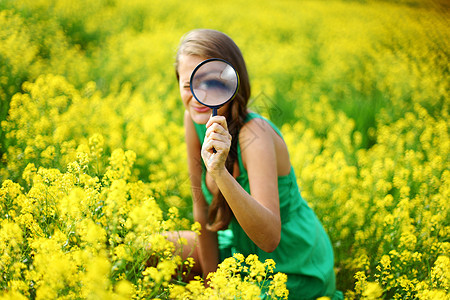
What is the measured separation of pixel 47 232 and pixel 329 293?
1610 mm

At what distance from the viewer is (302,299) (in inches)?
83.0

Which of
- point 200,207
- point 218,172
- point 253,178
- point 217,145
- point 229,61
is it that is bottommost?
point 200,207

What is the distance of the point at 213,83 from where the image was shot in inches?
63.1

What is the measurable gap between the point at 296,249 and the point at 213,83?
111 cm

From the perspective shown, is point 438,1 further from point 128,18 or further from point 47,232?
point 47,232

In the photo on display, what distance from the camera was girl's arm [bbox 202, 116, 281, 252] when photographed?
1.37 metres

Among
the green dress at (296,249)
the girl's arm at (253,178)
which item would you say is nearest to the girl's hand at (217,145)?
the girl's arm at (253,178)

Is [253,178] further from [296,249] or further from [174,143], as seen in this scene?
[174,143]

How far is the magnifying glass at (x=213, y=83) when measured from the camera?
1.56 m

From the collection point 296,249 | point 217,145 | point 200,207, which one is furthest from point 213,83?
point 296,249

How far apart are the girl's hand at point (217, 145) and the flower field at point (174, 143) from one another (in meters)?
0.31

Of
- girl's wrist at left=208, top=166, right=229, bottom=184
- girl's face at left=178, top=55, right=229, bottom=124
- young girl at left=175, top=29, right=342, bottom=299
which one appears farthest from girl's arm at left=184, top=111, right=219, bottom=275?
girl's wrist at left=208, top=166, right=229, bottom=184

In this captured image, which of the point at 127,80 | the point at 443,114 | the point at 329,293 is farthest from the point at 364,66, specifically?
the point at 329,293

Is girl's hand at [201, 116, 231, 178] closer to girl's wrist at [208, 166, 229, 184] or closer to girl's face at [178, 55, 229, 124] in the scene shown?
girl's wrist at [208, 166, 229, 184]
